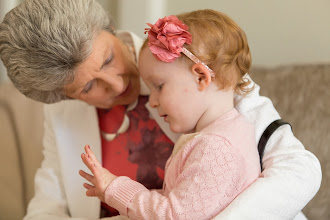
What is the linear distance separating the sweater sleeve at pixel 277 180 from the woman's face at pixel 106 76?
1.27ft

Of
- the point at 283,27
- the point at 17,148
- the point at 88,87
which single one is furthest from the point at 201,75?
the point at 17,148

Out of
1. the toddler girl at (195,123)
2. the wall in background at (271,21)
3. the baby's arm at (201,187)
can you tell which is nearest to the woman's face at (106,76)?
the toddler girl at (195,123)

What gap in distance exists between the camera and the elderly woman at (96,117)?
1.17m

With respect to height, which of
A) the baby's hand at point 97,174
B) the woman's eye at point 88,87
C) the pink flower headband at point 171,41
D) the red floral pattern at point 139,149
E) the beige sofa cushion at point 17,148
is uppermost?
the pink flower headband at point 171,41

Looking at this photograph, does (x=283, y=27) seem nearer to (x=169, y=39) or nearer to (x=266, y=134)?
(x=266, y=134)

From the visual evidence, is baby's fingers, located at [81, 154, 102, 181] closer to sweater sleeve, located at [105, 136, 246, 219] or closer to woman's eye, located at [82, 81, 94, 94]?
sweater sleeve, located at [105, 136, 246, 219]

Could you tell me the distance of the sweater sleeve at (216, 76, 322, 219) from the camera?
109 centimetres

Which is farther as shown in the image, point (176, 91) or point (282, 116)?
point (282, 116)

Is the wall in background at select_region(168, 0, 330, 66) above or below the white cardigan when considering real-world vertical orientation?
above

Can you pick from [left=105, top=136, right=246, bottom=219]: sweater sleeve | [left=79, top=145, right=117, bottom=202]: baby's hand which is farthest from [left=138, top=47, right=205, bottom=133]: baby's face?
[left=79, top=145, right=117, bottom=202]: baby's hand

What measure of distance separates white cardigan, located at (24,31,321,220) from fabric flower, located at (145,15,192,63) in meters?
0.32

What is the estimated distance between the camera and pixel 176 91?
1.19 meters

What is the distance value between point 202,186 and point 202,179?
0.7 inches

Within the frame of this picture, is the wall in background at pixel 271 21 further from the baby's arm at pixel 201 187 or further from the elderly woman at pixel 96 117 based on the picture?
the baby's arm at pixel 201 187
